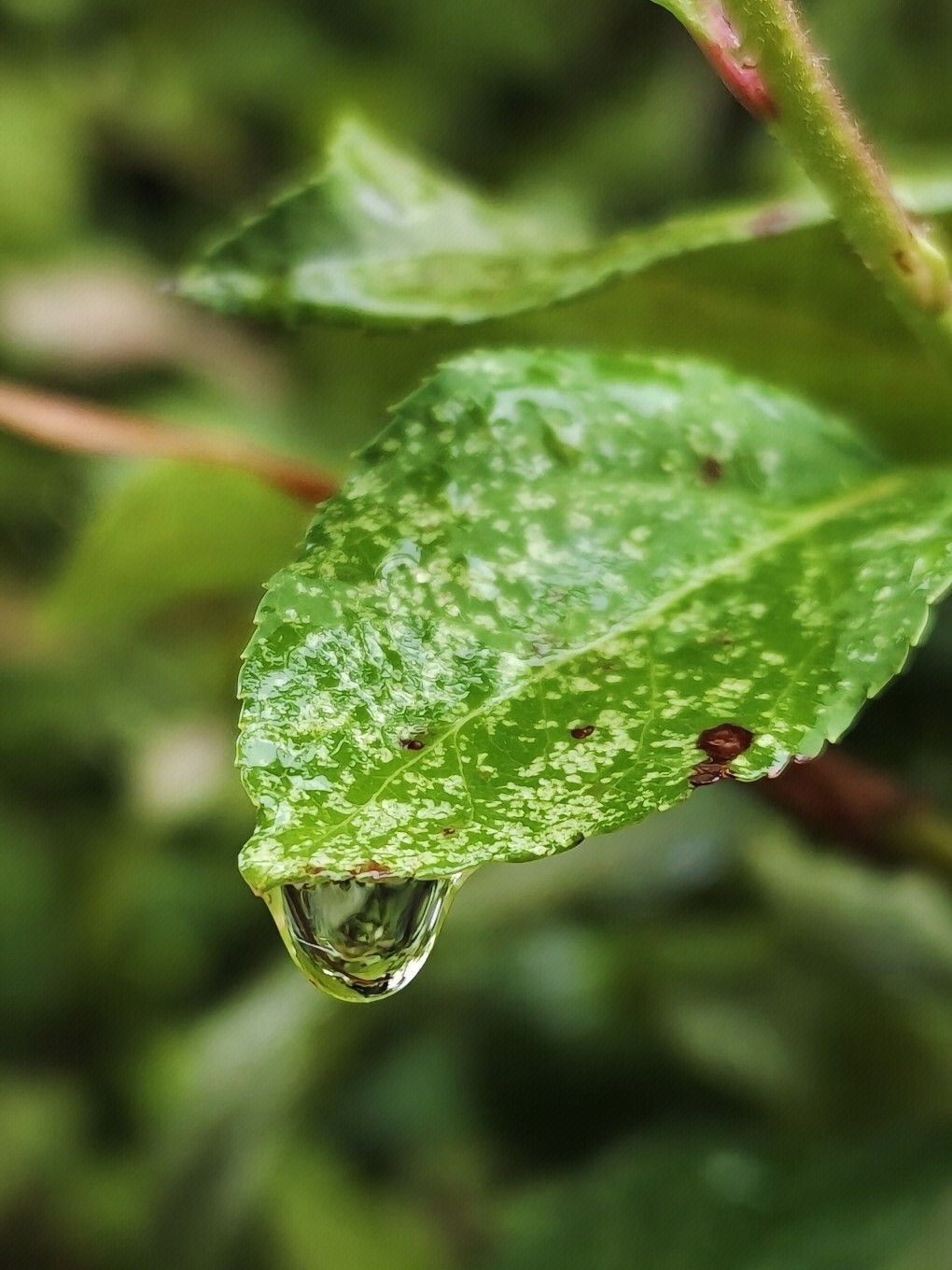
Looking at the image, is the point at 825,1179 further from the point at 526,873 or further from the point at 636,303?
the point at 636,303

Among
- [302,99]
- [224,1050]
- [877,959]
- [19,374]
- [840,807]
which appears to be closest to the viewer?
[840,807]

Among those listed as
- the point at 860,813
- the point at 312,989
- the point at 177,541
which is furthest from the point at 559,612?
the point at 312,989

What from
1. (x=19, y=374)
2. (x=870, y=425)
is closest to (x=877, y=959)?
(x=870, y=425)

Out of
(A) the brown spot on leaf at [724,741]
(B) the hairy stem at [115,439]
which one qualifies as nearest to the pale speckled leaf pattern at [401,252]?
(B) the hairy stem at [115,439]

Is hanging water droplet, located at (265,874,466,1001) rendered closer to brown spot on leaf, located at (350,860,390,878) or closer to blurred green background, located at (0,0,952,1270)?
brown spot on leaf, located at (350,860,390,878)

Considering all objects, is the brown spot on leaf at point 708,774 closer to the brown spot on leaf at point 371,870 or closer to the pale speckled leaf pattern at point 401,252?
the brown spot on leaf at point 371,870
